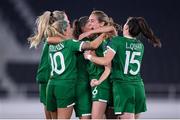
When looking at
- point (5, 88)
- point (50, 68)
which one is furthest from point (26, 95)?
point (50, 68)

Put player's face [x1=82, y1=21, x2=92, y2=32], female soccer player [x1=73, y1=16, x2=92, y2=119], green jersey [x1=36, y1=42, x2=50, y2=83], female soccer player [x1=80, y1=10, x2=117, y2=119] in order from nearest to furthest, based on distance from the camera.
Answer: female soccer player [x1=80, y1=10, x2=117, y2=119]
female soccer player [x1=73, y1=16, x2=92, y2=119]
player's face [x1=82, y1=21, x2=92, y2=32]
green jersey [x1=36, y1=42, x2=50, y2=83]

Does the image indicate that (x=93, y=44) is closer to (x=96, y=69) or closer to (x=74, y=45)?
(x=74, y=45)

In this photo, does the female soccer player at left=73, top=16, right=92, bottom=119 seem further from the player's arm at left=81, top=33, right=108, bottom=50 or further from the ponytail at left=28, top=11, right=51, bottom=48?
the ponytail at left=28, top=11, right=51, bottom=48

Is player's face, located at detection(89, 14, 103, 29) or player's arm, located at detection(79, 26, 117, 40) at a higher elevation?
player's face, located at detection(89, 14, 103, 29)

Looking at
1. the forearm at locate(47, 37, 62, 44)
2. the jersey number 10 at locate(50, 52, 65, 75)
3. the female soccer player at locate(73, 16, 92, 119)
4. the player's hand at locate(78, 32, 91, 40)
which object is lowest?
the female soccer player at locate(73, 16, 92, 119)

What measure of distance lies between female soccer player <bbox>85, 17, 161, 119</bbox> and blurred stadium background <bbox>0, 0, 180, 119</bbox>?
924 centimetres

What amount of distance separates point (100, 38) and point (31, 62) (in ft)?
35.1

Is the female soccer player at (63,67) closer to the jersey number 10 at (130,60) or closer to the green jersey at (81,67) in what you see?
the green jersey at (81,67)

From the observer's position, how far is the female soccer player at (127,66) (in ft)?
21.0

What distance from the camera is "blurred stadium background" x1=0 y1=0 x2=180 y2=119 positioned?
16.5 m

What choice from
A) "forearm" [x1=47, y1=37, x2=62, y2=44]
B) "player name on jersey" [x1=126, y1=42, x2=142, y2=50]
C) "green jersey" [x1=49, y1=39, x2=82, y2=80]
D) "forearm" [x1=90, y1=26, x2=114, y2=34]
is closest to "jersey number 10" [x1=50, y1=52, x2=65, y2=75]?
"green jersey" [x1=49, y1=39, x2=82, y2=80]

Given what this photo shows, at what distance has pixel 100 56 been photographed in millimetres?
6676

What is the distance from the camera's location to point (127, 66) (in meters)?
6.42

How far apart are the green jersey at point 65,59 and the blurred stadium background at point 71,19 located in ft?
30.5
